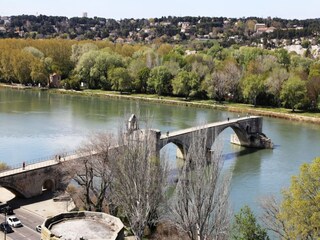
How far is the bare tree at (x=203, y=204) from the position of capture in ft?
61.6

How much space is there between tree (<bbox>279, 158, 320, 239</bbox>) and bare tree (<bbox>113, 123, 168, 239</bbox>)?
17.1ft

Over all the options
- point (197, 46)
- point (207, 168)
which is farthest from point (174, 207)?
point (197, 46)

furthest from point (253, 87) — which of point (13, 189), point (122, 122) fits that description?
point (13, 189)

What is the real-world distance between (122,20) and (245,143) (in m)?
155

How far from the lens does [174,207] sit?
20.0 metres

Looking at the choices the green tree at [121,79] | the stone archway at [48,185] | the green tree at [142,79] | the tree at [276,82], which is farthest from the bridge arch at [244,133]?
the green tree at [121,79]

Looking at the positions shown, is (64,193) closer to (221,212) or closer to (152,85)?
(221,212)

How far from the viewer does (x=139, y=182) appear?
67.1 feet

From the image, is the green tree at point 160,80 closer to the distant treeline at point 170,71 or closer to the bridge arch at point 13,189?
the distant treeline at point 170,71

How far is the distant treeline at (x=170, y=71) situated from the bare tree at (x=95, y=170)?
114 feet

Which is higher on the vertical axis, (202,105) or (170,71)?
(170,71)

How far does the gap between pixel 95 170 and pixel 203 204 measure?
6.29m

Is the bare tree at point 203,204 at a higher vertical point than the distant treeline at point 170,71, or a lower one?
lower

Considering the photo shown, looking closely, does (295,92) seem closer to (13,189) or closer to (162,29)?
(13,189)
